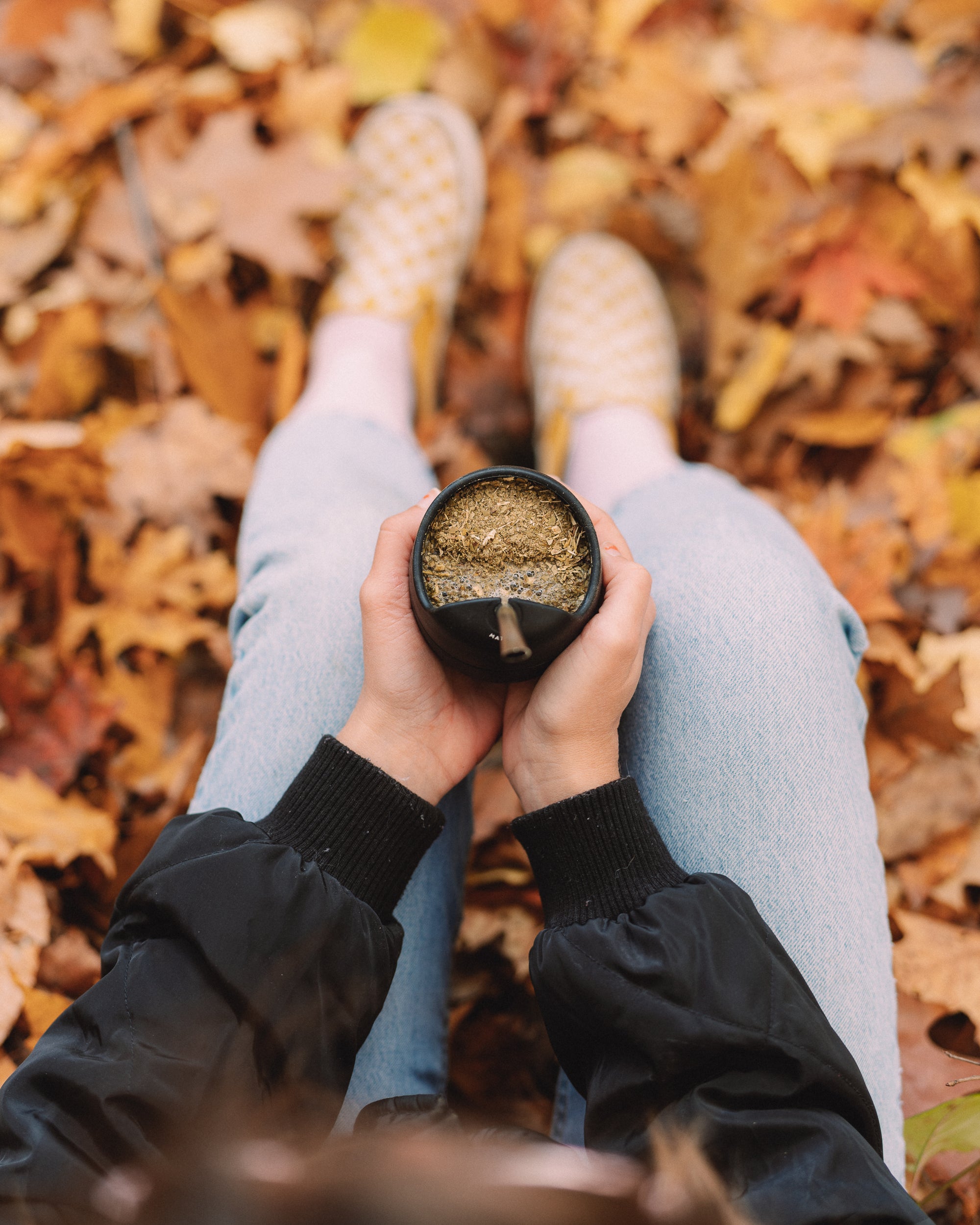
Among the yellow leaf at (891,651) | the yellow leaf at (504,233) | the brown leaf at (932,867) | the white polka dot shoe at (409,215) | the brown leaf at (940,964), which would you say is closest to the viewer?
the brown leaf at (940,964)

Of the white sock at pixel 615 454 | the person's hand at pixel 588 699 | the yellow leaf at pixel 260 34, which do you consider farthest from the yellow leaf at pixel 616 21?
the person's hand at pixel 588 699

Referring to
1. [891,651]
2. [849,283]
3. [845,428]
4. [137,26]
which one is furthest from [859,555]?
[137,26]

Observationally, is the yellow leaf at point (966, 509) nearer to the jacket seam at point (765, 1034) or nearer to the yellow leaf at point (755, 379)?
the yellow leaf at point (755, 379)

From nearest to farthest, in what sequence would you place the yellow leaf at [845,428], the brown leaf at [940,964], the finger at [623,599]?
the finger at [623,599]
the brown leaf at [940,964]
the yellow leaf at [845,428]

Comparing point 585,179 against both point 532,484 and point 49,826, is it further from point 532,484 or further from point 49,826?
point 49,826

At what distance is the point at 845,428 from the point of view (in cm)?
151

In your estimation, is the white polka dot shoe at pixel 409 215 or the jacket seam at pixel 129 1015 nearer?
the jacket seam at pixel 129 1015

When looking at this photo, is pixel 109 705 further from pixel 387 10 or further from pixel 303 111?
pixel 387 10

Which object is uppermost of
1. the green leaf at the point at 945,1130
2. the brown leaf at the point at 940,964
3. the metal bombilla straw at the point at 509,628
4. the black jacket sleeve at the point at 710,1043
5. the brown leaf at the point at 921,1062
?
the metal bombilla straw at the point at 509,628

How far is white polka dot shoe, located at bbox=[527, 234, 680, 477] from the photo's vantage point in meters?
1.56

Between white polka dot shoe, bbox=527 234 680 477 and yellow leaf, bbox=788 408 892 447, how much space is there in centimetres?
25

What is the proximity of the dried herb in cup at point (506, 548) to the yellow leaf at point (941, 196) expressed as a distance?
4.14ft

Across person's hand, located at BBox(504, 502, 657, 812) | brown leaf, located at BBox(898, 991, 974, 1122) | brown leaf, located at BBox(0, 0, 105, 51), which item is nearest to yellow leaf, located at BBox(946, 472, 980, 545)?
brown leaf, located at BBox(898, 991, 974, 1122)

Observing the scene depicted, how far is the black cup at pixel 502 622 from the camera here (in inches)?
25.3
